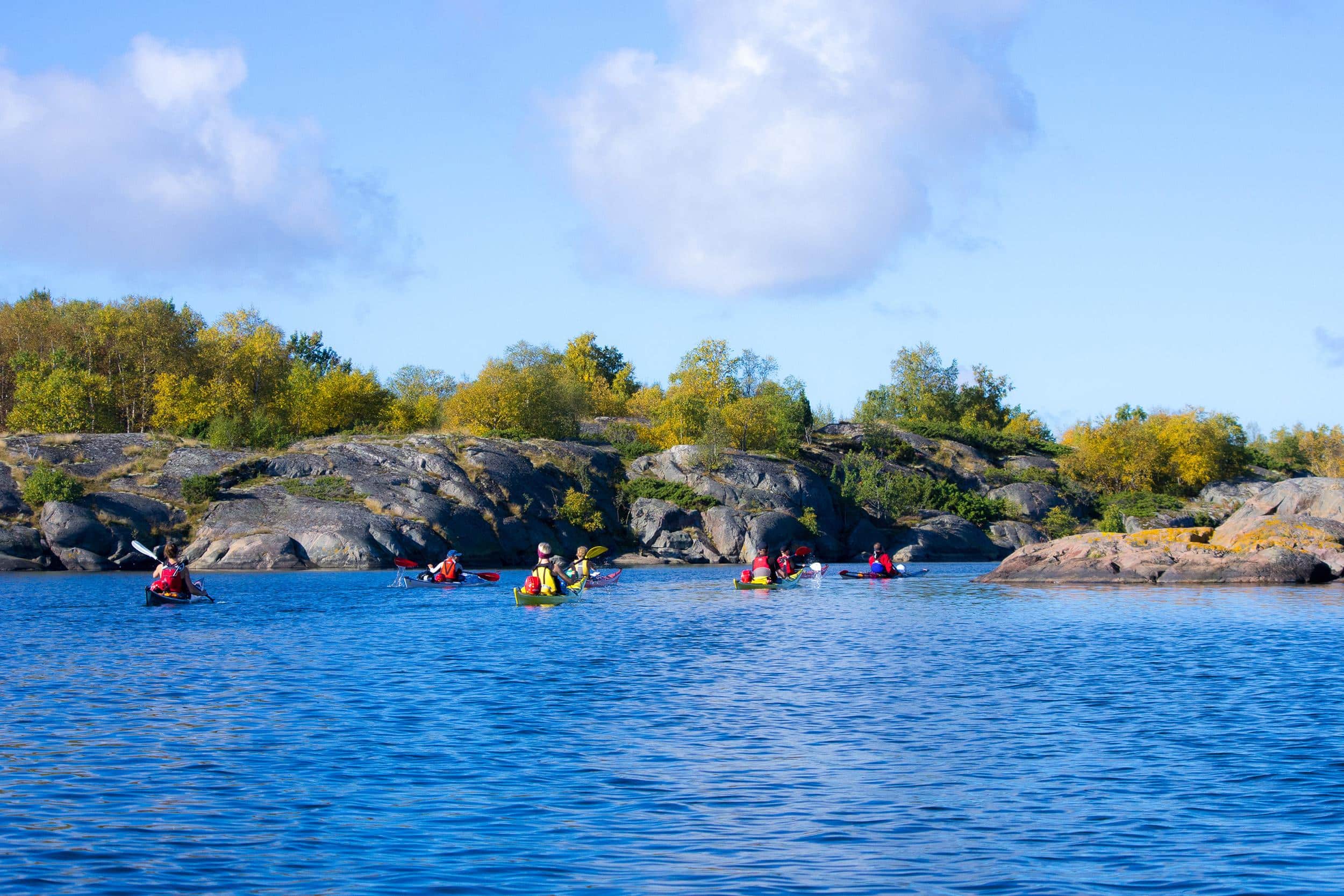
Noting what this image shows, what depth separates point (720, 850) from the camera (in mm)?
10844

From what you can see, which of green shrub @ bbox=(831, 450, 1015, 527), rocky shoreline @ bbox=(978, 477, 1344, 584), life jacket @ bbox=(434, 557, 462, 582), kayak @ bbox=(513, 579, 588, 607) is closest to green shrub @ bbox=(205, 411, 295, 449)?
life jacket @ bbox=(434, 557, 462, 582)

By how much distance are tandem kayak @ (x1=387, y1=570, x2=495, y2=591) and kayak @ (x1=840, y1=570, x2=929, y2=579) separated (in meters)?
19.0

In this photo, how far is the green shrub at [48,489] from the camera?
62719 millimetres

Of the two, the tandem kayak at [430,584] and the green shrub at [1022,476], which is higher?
the green shrub at [1022,476]

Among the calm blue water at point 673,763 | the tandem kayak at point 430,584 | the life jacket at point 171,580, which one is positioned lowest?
the calm blue water at point 673,763

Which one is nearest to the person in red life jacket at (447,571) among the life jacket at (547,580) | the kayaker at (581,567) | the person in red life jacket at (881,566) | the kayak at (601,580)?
the kayaker at (581,567)

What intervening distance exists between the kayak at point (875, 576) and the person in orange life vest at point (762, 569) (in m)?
10.8

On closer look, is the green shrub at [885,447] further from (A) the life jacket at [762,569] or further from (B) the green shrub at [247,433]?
(A) the life jacket at [762,569]

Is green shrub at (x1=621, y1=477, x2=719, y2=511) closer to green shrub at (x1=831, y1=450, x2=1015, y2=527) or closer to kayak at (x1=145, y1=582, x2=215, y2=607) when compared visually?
green shrub at (x1=831, y1=450, x2=1015, y2=527)

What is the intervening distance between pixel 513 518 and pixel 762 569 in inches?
1038

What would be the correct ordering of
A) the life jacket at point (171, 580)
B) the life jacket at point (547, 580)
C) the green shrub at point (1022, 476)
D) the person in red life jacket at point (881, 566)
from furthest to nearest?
the green shrub at point (1022, 476), the person in red life jacket at point (881, 566), the life jacket at point (547, 580), the life jacket at point (171, 580)

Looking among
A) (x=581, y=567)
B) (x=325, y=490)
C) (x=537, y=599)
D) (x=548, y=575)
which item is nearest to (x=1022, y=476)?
(x=325, y=490)

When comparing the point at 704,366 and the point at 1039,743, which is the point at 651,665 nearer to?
the point at 1039,743

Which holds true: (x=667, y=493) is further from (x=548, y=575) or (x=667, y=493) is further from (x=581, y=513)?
(x=548, y=575)
